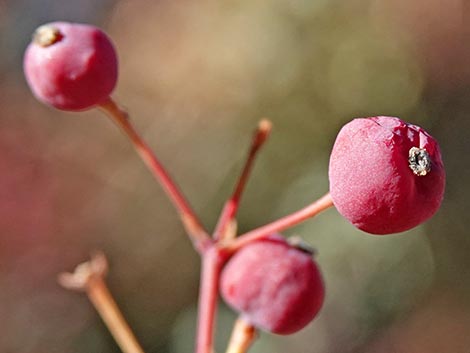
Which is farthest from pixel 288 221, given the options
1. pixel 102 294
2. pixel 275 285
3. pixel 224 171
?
pixel 224 171

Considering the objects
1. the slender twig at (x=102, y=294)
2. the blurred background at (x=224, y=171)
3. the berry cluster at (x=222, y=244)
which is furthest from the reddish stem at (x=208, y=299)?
the blurred background at (x=224, y=171)

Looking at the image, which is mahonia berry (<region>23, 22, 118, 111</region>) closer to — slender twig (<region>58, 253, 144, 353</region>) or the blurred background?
slender twig (<region>58, 253, 144, 353</region>)

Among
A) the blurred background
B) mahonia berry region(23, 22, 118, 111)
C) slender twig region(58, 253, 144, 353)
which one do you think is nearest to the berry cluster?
mahonia berry region(23, 22, 118, 111)

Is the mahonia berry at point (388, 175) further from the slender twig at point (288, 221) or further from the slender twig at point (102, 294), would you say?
the slender twig at point (102, 294)

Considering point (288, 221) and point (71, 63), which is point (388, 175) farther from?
point (71, 63)

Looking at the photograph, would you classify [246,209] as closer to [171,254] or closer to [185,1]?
[171,254]

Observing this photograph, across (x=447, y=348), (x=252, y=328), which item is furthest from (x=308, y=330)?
(x=252, y=328)
